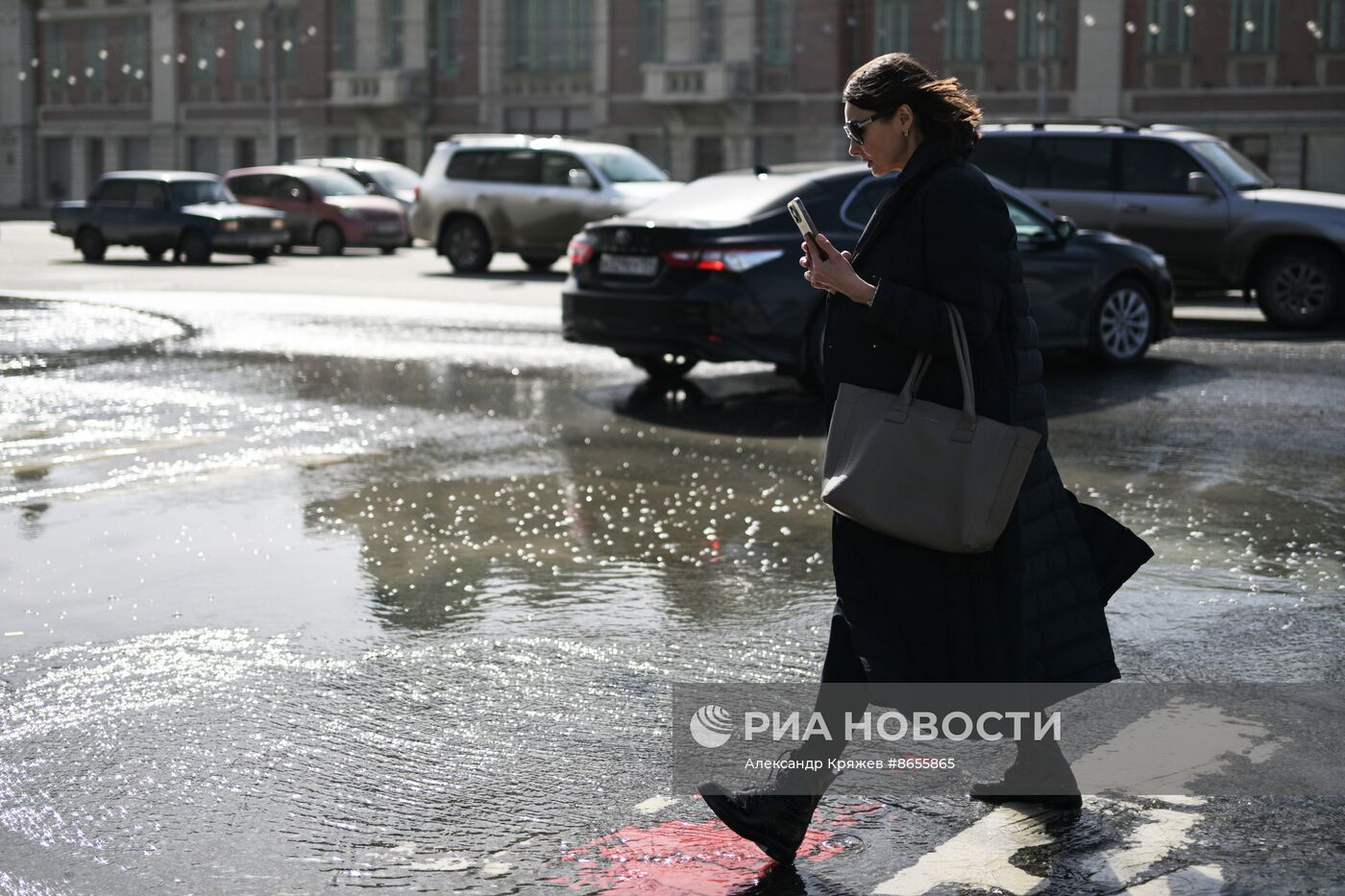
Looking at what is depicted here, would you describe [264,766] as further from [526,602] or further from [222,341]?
[222,341]

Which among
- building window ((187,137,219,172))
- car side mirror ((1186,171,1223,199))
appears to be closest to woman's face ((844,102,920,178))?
car side mirror ((1186,171,1223,199))

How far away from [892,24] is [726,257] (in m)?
41.2

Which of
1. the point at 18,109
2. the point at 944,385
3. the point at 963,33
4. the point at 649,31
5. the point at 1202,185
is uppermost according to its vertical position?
the point at 649,31

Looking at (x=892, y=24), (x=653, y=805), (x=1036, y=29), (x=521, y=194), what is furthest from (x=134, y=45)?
(x=653, y=805)

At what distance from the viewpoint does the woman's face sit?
12.5 ft

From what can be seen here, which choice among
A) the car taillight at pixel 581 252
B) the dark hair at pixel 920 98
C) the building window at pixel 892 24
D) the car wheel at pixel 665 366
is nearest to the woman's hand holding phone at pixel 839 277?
the dark hair at pixel 920 98

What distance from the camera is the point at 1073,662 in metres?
3.93

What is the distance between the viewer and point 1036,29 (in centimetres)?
4781

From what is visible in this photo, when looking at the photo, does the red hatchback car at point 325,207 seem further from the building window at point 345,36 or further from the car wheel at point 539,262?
the building window at point 345,36

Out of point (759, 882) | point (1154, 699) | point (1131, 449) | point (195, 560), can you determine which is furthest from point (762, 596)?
point (1131, 449)

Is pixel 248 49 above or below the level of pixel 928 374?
above

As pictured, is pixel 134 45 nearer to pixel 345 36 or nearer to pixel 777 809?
pixel 345 36

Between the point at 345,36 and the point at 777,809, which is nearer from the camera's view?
the point at 777,809

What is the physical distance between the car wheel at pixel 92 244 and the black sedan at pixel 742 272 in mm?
19476
